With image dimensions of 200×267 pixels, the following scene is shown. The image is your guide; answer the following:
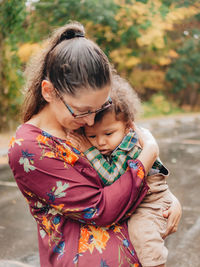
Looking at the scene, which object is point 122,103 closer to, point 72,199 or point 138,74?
point 72,199

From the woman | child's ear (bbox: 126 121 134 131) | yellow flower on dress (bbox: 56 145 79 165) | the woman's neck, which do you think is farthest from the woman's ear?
child's ear (bbox: 126 121 134 131)

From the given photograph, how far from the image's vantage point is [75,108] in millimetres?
1555

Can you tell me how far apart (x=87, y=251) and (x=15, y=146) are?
580 mm

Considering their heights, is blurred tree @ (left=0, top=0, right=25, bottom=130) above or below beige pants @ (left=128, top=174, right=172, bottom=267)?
below

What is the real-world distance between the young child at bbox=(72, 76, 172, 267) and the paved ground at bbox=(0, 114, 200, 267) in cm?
160

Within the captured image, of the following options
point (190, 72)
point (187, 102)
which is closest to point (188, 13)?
point (190, 72)

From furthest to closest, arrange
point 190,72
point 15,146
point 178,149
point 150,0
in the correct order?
point 190,72 < point 150,0 < point 178,149 < point 15,146

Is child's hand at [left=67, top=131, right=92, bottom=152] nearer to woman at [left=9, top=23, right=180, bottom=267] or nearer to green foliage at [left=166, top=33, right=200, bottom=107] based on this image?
woman at [left=9, top=23, right=180, bottom=267]

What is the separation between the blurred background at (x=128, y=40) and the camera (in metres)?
9.50

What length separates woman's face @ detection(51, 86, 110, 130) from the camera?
152cm

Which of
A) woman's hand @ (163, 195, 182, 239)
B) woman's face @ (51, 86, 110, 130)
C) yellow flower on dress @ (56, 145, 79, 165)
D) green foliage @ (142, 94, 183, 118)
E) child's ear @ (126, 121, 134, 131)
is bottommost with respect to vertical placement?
green foliage @ (142, 94, 183, 118)

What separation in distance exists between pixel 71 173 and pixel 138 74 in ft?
58.2

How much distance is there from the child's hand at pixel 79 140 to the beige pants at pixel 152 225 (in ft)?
1.29

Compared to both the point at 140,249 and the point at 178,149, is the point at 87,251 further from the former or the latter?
the point at 178,149
